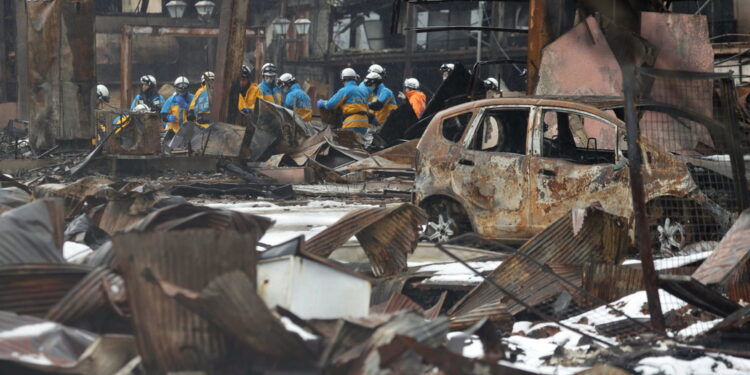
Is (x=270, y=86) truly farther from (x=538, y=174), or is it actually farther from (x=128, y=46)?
(x=538, y=174)

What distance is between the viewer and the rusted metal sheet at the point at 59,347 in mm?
4414

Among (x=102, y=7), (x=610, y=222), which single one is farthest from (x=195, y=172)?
(x=102, y=7)

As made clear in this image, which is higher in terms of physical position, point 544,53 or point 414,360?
point 544,53

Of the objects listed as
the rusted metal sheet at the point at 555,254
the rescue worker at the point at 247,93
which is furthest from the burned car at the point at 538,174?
the rescue worker at the point at 247,93

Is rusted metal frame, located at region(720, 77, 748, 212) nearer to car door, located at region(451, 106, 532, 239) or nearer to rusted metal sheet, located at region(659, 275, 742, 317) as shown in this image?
rusted metal sheet, located at region(659, 275, 742, 317)

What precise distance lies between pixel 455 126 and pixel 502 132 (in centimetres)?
42

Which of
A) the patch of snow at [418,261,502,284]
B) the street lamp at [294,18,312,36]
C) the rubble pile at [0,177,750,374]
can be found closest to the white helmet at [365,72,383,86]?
the patch of snow at [418,261,502,284]

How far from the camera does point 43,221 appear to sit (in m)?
5.62

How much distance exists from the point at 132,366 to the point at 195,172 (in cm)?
1345

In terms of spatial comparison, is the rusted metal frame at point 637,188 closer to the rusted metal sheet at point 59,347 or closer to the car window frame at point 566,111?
the rusted metal sheet at point 59,347

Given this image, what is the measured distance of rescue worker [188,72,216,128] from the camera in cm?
→ 1995

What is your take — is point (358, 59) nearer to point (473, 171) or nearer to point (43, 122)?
point (43, 122)

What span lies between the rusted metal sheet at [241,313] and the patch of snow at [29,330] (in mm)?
531

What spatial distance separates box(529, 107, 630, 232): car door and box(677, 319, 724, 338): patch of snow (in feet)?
10.1
